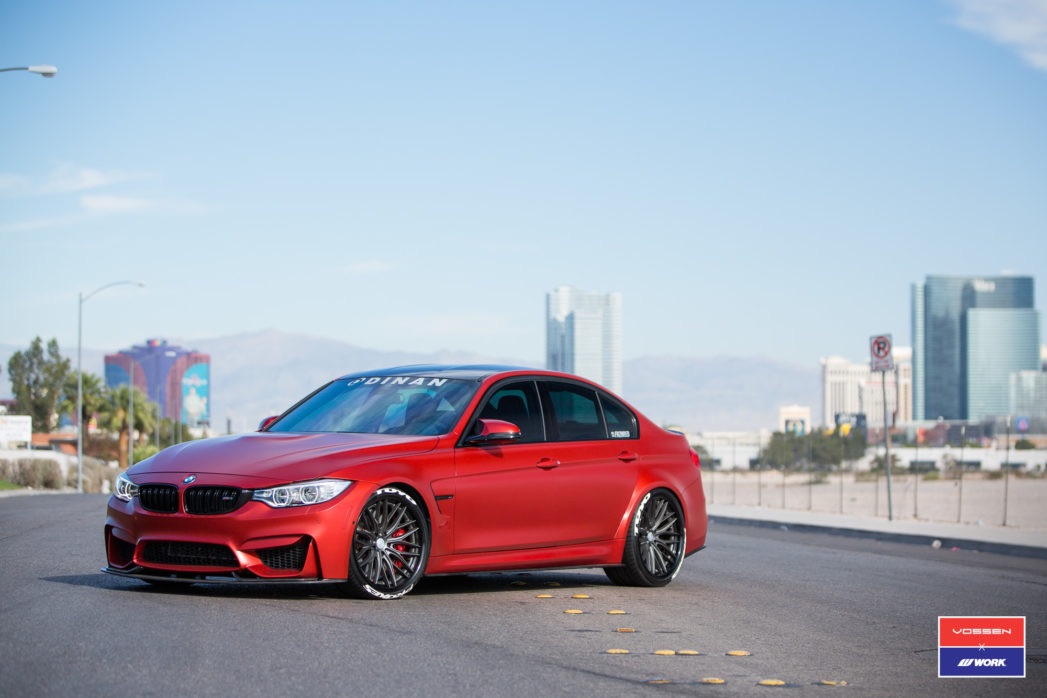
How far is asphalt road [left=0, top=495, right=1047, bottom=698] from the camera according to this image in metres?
6.77

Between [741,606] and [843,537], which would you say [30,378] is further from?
[741,606]

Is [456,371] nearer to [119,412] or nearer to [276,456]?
[276,456]

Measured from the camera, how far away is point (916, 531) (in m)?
22.7

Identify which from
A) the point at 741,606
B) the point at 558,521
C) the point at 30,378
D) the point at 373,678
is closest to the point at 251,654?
the point at 373,678

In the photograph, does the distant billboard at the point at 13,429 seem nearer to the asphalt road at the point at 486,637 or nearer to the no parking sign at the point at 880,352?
the no parking sign at the point at 880,352

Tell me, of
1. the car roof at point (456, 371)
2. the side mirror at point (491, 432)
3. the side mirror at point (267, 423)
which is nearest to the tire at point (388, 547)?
the side mirror at point (491, 432)

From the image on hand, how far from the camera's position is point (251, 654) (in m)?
7.25

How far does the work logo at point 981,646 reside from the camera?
26.0 feet

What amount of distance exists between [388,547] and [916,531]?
15273 mm

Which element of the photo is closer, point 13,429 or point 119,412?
point 13,429

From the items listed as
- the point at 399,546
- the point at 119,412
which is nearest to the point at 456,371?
the point at 399,546

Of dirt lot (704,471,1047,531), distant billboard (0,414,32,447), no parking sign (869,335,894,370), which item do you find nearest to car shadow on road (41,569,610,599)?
no parking sign (869,335,894,370)

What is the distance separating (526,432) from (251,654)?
3.68 metres

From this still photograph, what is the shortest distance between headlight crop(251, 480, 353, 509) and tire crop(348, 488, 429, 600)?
24 centimetres
